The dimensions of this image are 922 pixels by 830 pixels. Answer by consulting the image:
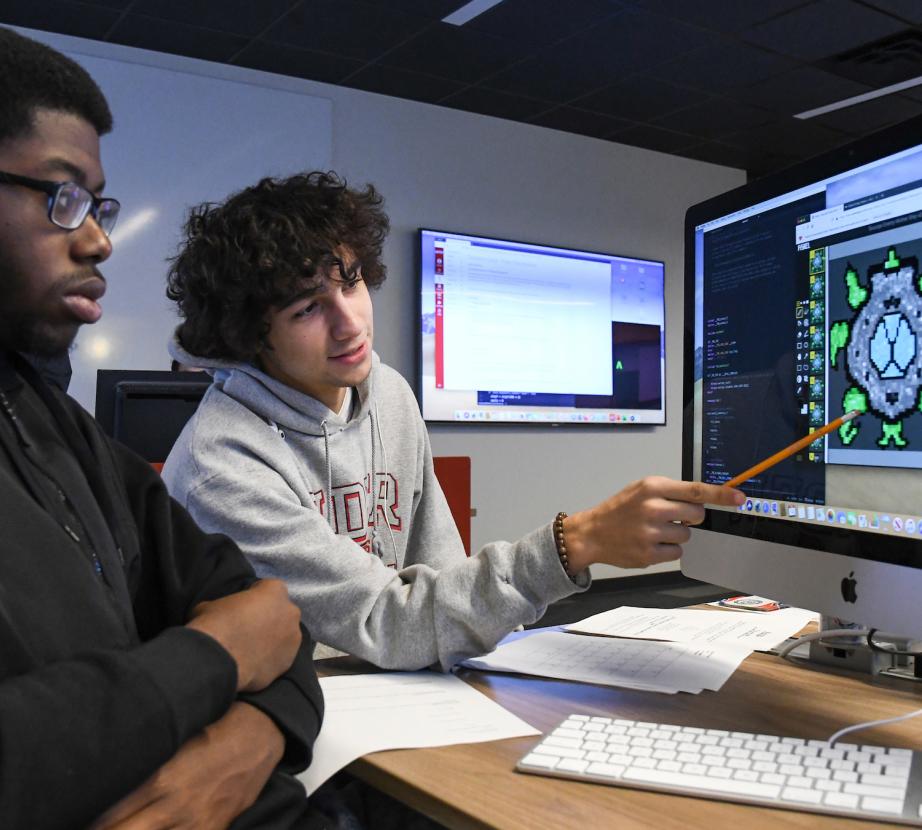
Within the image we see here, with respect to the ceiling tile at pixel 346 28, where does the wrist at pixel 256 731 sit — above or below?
below

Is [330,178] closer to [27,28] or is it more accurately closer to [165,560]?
[165,560]

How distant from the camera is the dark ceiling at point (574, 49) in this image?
3.66 meters

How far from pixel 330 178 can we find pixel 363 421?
443 mm

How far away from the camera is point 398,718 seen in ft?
2.87

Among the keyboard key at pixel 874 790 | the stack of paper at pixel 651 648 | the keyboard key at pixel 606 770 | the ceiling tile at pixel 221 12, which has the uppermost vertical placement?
the ceiling tile at pixel 221 12

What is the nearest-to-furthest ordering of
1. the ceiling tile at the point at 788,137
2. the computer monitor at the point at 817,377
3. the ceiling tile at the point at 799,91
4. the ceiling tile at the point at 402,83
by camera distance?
1. the computer monitor at the point at 817,377
2. the ceiling tile at the point at 402,83
3. the ceiling tile at the point at 799,91
4. the ceiling tile at the point at 788,137

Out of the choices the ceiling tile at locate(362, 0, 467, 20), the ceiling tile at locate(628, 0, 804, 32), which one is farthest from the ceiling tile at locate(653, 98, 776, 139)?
the ceiling tile at locate(362, 0, 467, 20)

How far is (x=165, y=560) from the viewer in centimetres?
92

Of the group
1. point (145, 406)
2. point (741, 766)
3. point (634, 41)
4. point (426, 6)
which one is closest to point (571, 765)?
point (741, 766)

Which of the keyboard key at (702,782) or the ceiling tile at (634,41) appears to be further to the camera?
the ceiling tile at (634,41)

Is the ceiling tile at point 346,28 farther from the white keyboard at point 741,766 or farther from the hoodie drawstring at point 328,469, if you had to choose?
the white keyboard at point 741,766

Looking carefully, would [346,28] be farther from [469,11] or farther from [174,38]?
[174,38]

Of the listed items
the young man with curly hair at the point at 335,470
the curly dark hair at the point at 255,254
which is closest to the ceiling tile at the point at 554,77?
the young man with curly hair at the point at 335,470

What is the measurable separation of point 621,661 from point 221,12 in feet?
11.2
